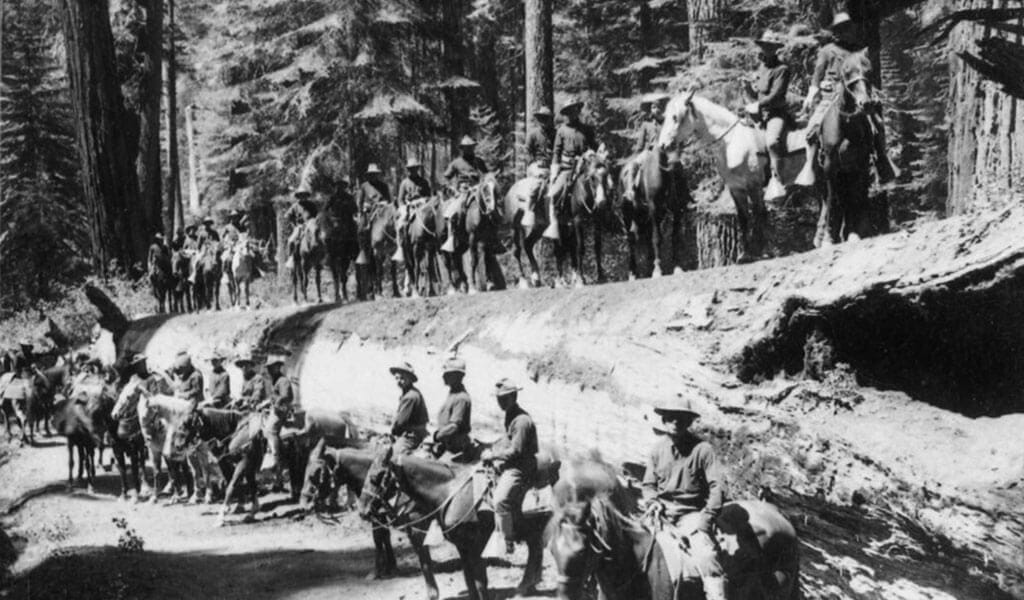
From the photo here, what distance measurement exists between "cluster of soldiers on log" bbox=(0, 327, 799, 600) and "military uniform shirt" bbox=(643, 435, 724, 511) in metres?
0.01

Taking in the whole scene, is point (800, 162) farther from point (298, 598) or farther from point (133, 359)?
point (133, 359)

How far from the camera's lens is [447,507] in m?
8.41

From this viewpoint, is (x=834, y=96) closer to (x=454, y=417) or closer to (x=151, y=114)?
(x=454, y=417)

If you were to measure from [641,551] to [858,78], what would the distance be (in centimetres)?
581

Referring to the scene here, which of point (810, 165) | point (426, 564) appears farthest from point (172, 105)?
point (810, 165)

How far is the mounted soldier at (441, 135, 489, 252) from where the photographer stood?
15109mm

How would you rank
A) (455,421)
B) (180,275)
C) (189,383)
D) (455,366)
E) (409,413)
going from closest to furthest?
(455,421)
(455,366)
(409,413)
(189,383)
(180,275)

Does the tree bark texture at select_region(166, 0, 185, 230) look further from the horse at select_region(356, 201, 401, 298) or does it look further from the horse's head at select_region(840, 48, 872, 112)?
the horse's head at select_region(840, 48, 872, 112)

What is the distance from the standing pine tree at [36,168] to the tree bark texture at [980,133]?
31.5 m

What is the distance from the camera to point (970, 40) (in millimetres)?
6859

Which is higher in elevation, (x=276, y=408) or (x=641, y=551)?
(x=276, y=408)

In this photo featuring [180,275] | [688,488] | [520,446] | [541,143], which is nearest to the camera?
[688,488]

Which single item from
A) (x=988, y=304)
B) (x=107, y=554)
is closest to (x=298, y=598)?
(x=107, y=554)

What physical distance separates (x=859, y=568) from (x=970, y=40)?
174 inches
